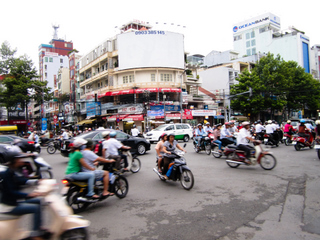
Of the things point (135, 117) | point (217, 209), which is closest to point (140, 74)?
point (135, 117)

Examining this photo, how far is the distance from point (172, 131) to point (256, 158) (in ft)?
41.2

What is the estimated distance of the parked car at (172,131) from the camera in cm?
2057

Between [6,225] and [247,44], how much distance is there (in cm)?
7570

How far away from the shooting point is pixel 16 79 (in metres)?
37.8

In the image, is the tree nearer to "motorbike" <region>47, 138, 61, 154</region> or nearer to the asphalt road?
"motorbike" <region>47, 138, 61, 154</region>

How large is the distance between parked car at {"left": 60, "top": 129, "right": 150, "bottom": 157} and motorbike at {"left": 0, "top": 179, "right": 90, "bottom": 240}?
8.00 m

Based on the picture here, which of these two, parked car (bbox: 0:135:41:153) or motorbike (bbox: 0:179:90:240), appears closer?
motorbike (bbox: 0:179:90:240)

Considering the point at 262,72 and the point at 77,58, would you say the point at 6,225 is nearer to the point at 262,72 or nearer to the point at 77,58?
the point at 262,72

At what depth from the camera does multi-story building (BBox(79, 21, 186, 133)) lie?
34.9 meters

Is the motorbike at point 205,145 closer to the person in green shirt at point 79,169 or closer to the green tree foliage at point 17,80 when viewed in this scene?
the person in green shirt at point 79,169

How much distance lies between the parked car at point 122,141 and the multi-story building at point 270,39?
187ft

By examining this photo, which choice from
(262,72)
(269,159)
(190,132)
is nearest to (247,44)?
(262,72)

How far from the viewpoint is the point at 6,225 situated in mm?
3012

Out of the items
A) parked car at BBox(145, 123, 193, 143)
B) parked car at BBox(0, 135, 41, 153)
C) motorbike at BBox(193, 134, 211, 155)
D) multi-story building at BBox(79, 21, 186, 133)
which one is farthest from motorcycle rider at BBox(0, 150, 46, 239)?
multi-story building at BBox(79, 21, 186, 133)
